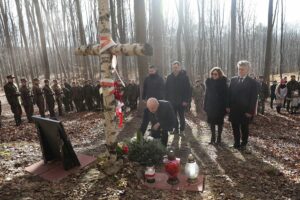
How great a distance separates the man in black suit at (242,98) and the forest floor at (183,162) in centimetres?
77

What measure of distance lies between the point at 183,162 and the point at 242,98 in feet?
6.64

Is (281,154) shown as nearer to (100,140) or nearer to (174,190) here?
(174,190)

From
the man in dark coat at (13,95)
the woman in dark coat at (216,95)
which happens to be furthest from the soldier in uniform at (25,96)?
the woman in dark coat at (216,95)

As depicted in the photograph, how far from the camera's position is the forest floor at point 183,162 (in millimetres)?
4000

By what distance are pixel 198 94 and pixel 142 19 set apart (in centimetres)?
522

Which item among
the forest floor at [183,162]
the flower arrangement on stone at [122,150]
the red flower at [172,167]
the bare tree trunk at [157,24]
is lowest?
the forest floor at [183,162]

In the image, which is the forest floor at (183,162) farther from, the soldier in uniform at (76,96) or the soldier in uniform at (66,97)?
the soldier in uniform at (66,97)

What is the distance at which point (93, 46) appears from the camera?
4438 millimetres

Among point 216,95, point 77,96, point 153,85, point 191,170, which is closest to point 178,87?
point 153,85

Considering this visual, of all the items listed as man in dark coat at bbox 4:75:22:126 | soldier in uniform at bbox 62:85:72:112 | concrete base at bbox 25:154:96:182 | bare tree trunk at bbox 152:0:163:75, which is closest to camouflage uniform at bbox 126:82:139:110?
bare tree trunk at bbox 152:0:163:75

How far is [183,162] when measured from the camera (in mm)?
5668

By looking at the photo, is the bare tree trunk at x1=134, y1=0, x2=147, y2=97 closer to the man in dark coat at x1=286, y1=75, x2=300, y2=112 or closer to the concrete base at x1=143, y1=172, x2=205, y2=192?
the concrete base at x1=143, y1=172, x2=205, y2=192

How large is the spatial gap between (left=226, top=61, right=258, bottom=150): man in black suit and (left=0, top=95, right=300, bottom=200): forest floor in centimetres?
77

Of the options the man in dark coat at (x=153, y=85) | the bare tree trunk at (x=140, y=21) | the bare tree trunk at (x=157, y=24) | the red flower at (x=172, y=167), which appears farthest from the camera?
the bare tree trunk at (x=157, y=24)
